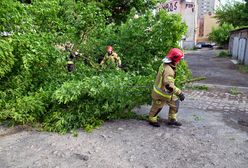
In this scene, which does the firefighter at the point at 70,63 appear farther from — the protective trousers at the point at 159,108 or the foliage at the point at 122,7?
the foliage at the point at 122,7

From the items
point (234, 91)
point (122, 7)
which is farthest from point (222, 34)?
point (234, 91)

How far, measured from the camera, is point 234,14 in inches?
1644

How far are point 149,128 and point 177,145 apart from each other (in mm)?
837

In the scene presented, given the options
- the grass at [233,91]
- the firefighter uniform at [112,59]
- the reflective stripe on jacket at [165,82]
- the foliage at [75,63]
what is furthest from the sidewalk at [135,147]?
the grass at [233,91]

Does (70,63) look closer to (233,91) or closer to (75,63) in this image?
(75,63)

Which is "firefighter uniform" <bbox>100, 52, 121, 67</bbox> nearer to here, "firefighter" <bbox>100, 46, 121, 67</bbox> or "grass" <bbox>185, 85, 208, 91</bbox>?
"firefighter" <bbox>100, 46, 121, 67</bbox>

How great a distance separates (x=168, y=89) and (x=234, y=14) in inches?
1585

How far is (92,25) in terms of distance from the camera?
273 inches

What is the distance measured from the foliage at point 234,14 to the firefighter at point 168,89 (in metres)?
35.1

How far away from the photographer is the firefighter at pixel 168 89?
5.29 metres

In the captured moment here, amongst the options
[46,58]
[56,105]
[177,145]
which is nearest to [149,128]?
[177,145]

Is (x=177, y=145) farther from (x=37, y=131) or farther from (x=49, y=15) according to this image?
(x=49, y=15)

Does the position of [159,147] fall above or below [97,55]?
below

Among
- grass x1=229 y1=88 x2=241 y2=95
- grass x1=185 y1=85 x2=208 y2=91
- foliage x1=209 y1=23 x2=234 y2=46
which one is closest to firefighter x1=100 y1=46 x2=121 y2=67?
grass x1=185 y1=85 x2=208 y2=91
